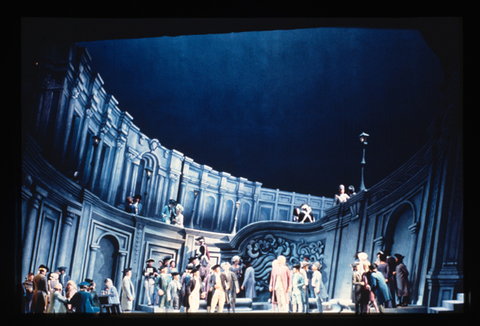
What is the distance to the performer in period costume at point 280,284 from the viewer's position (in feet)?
20.5

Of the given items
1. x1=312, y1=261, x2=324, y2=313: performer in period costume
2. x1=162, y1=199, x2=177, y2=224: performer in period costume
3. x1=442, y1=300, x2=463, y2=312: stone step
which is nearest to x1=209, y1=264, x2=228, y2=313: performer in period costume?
x1=162, y1=199, x2=177, y2=224: performer in period costume

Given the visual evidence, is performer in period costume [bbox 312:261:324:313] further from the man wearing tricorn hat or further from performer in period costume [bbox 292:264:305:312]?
the man wearing tricorn hat

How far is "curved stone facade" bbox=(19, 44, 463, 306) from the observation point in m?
5.99

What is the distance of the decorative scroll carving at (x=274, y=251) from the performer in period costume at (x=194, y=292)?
2.36ft

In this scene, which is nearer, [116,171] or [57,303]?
[57,303]

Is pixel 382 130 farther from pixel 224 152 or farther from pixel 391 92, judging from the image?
pixel 224 152

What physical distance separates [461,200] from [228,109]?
11.0 ft

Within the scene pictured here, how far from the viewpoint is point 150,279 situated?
6332 millimetres

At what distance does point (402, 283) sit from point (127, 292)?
12.0 ft

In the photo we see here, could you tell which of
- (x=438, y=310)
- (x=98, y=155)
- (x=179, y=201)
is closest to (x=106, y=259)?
(x=179, y=201)

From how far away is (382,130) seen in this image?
6.42m

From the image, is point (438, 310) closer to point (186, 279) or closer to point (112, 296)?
point (186, 279)

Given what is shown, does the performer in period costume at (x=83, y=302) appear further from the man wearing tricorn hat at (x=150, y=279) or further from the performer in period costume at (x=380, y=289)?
the performer in period costume at (x=380, y=289)

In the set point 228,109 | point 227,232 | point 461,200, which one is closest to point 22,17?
point 228,109
